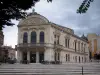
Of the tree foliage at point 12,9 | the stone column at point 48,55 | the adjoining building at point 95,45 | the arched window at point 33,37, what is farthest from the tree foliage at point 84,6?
the adjoining building at point 95,45

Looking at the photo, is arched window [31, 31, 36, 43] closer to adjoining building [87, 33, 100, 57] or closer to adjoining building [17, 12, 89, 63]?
adjoining building [17, 12, 89, 63]

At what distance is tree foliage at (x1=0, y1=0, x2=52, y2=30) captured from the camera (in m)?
3.50

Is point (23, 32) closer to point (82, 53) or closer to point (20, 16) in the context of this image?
point (82, 53)

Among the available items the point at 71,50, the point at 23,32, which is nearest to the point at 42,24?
the point at 23,32

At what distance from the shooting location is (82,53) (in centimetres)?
6022

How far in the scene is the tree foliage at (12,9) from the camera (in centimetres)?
350

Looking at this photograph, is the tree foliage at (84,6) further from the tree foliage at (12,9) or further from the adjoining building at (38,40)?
the adjoining building at (38,40)

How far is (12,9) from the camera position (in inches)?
154

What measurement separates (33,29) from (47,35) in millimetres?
3151

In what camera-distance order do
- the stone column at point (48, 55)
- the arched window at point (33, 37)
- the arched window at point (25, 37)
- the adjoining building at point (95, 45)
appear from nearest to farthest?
the stone column at point (48, 55), the arched window at point (33, 37), the arched window at point (25, 37), the adjoining building at point (95, 45)

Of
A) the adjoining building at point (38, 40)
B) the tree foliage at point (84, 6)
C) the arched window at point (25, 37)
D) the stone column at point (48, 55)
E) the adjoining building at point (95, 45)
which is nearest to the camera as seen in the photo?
the tree foliage at point (84, 6)

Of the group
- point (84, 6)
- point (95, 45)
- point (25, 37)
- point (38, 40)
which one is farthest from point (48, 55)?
point (84, 6)

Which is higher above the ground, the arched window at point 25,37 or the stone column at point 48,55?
the arched window at point 25,37

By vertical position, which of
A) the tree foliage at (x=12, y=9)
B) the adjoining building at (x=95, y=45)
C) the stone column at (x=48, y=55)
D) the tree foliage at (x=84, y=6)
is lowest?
the stone column at (x=48, y=55)
